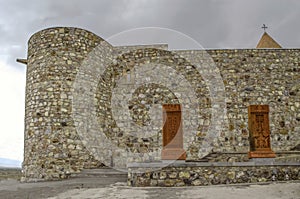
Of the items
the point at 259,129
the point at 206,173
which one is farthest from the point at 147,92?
the point at 206,173

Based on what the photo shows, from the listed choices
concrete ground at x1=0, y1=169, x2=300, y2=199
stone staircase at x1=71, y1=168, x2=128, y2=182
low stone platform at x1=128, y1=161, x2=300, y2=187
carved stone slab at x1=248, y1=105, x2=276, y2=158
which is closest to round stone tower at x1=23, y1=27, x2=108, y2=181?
stone staircase at x1=71, y1=168, x2=128, y2=182

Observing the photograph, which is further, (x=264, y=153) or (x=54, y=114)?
(x=54, y=114)

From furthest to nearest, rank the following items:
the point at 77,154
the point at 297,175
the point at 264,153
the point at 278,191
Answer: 1. the point at 77,154
2. the point at 264,153
3. the point at 297,175
4. the point at 278,191

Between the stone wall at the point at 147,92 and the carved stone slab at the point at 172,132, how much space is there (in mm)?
3583

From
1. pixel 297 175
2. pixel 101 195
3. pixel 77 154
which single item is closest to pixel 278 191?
pixel 297 175

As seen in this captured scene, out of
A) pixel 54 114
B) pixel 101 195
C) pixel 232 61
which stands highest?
pixel 232 61

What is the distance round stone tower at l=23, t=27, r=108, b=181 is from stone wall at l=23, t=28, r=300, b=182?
0.03 metres

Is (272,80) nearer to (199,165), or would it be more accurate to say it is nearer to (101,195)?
(199,165)

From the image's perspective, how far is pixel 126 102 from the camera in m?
13.2

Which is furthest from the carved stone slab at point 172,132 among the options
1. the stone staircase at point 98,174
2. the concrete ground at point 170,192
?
the stone staircase at point 98,174

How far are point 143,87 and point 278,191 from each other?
797 centimetres

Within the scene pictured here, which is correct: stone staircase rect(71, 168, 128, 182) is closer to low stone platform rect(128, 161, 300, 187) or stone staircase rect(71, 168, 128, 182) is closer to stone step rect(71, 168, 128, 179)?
stone step rect(71, 168, 128, 179)

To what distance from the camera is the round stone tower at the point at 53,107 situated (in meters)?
10.5

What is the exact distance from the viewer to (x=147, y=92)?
→ 43.7ft
